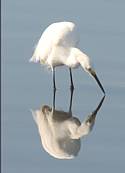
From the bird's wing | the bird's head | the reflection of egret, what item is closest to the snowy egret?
the bird's wing

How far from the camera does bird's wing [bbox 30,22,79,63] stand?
12.6m

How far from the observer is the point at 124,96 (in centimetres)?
1144

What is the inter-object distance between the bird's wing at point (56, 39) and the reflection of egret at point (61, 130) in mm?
1592

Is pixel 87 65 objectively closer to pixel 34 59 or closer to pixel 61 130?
pixel 34 59

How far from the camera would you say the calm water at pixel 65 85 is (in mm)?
8938

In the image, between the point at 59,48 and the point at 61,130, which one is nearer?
the point at 61,130

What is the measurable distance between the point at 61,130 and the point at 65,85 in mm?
2125

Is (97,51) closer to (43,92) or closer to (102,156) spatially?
(43,92)

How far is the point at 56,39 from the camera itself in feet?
41.1

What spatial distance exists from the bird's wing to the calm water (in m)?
0.22

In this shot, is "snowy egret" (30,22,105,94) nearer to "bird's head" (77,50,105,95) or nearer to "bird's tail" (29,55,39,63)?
"bird's tail" (29,55,39,63)

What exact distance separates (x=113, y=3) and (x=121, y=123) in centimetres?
739

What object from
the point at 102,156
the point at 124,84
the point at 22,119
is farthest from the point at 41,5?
the point at 102,156

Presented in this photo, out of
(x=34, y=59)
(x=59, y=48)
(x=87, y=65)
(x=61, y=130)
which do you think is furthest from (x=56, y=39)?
(x=61, y=130)
